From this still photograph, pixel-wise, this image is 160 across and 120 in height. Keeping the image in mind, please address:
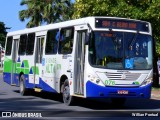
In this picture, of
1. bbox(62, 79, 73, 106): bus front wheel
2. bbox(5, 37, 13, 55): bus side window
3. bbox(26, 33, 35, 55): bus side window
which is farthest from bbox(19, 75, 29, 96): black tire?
bbox(62, 79, 73, 106): bus front wheel

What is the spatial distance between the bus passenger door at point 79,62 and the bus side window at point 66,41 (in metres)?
0.49

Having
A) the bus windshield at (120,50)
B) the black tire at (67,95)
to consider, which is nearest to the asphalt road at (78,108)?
the black tire at (67,95)

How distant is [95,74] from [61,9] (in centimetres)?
4232

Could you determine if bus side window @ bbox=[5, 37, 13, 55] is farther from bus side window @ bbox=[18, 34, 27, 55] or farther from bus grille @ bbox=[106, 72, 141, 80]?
bus grille @ bbox=[106, 72, 141, 80]

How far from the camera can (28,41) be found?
2123cm

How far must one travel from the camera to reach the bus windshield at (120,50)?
1521 centimetres

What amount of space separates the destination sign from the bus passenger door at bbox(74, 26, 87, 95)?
2.02 ft

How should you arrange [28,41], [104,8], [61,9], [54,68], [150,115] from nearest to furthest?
[150,115]
[54,68]
[28,41]
[104,8]
[61,9]

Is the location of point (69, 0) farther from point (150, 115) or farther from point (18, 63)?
point (150, 115)

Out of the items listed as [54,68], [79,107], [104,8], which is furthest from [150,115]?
[104,8]

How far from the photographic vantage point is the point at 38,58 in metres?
19.9

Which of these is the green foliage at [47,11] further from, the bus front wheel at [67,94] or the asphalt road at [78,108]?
the bus front wheel at [67,94]

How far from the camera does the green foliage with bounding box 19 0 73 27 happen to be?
5625 cm

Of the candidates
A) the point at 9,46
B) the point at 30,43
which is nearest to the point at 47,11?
the point at 9,46
